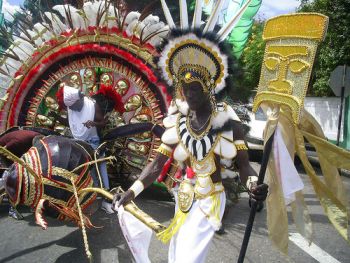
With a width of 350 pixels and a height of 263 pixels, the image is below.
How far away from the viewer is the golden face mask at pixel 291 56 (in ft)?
6.97

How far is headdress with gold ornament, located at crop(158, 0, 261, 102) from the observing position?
103 inches

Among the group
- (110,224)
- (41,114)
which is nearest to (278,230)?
(110,224)

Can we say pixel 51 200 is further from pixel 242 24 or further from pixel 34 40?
pixel 242 24

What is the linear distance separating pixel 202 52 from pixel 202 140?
64 centimetres

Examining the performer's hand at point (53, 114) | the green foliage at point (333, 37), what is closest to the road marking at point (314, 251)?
the performer's hand at point (53, 114)

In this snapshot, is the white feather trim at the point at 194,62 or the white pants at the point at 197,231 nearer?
the white pants at the point at 197,231

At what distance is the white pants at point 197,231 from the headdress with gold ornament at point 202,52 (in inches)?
32.5

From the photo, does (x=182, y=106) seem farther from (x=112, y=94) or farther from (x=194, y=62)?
(x=112, y=94)

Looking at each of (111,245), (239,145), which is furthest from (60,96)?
(239,145)

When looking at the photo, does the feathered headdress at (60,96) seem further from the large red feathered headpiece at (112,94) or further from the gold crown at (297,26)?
the gold crown at (297,26)

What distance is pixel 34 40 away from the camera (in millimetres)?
5504

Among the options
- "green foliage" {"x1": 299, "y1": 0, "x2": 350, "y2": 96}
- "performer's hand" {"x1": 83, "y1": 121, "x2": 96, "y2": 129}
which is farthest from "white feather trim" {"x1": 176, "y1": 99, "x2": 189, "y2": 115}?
"green foliage" {"x1": 299, "y1": 0, "x2": 350, "y2": 96}

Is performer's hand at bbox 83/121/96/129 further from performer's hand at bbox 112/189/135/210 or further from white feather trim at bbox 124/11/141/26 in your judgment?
performer's hand at bbox 112/189/135/210

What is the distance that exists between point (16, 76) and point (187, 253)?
14.2ft
